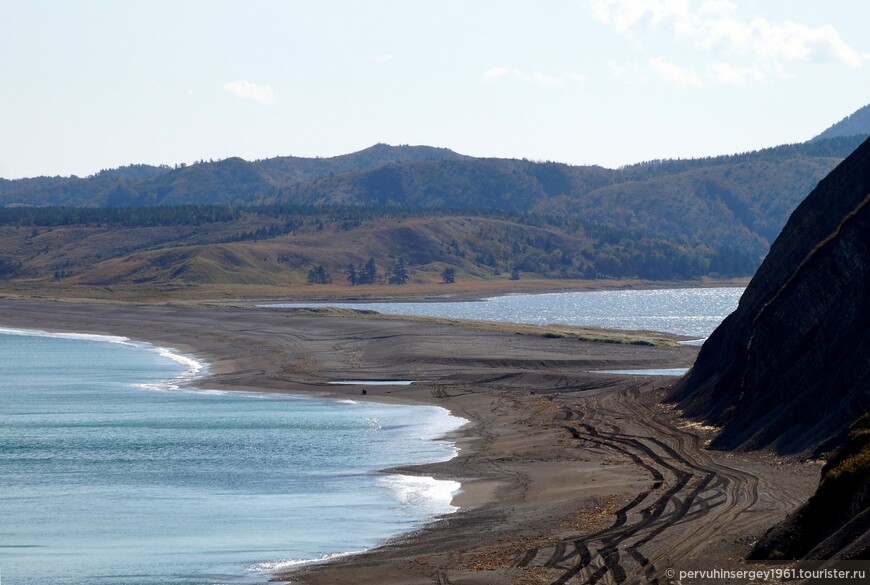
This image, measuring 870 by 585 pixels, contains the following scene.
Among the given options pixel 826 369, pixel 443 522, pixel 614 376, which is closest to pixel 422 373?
pixel 614 376

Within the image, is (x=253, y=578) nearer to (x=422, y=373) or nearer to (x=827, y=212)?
(x=827, y=212)

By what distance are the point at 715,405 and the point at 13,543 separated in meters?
31.2

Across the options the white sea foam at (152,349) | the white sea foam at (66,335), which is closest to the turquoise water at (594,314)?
the white sea foam at (66,335)

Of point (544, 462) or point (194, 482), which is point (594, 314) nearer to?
point (544, 462)

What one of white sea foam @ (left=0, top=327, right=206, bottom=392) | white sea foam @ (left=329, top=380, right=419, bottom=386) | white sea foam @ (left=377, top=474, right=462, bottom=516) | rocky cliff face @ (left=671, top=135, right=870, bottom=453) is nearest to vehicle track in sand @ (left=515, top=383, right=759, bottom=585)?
rocky cliff face @ (left=671, top=135, right=870, bottom=453)

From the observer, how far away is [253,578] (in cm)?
2653

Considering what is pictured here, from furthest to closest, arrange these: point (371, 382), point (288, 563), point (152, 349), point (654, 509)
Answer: point (152, 349)
point (371, 382)
point (654, 509)
point (288, 563)

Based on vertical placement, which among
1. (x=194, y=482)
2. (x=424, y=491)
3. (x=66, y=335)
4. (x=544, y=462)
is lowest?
(x=66, y=335)

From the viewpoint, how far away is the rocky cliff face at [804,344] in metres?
39.8

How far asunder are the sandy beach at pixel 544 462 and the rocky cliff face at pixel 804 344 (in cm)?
183

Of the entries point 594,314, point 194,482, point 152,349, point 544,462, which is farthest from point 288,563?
point 594,314

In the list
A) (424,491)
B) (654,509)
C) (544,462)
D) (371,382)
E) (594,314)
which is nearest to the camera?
(654,509)

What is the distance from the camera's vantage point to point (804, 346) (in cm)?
4534

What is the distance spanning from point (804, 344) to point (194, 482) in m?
25.0
